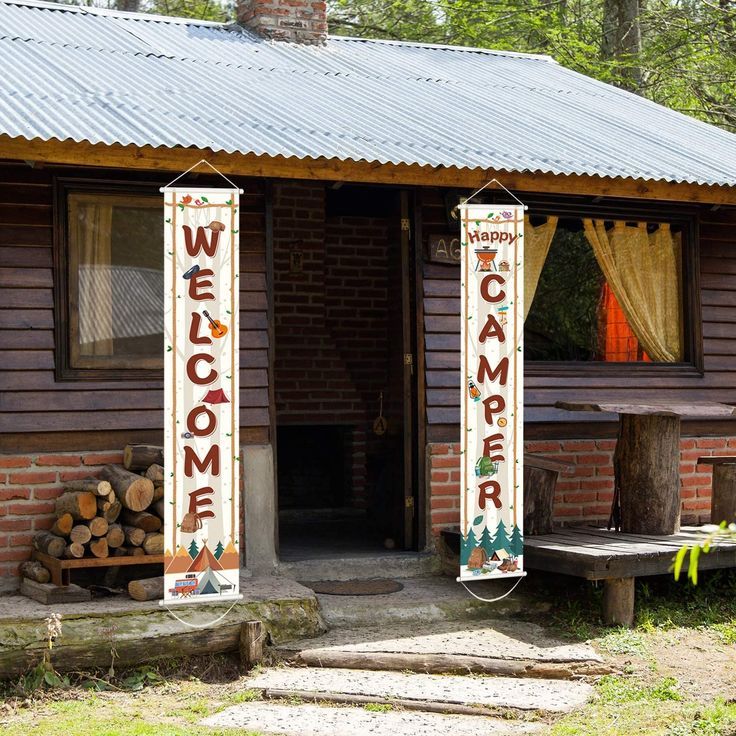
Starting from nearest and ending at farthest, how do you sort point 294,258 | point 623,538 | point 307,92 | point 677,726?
point 677,726
point 623,538
point 307,92
point 294,258

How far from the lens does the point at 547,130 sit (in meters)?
9.34

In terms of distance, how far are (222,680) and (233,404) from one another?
164cm

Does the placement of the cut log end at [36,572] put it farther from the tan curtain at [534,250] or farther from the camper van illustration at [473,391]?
the tan curtain at [534,250]

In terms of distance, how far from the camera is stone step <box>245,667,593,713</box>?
6.32 metres

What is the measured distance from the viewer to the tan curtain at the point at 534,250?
9.11 meters

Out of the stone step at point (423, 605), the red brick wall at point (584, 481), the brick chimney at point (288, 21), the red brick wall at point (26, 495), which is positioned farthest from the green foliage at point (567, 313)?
the red brick wall at point (26, 495)

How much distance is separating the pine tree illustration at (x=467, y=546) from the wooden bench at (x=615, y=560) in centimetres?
81

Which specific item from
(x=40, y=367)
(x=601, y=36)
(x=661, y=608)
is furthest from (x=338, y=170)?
(x=601, y=36)

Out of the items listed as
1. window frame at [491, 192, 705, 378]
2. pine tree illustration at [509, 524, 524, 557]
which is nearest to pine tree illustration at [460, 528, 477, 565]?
pine tree illustration at [509, 524, 524, 557]

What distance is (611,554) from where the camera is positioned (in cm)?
757

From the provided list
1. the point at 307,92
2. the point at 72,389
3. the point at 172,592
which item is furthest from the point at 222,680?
the point at 307,92

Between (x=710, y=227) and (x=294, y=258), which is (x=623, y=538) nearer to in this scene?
(x=710, y=227)

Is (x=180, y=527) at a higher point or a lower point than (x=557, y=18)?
lower

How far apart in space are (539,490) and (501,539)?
1.29 metres
